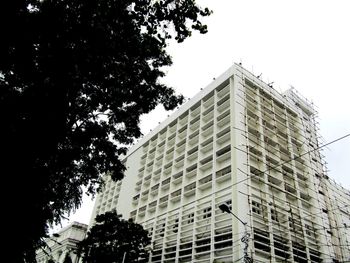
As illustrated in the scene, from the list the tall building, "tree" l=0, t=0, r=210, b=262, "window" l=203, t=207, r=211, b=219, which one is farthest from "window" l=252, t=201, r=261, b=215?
"tree" l=0, t=0, r=210, b=262

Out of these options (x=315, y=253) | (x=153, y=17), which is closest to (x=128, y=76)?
(x=153, y=17)

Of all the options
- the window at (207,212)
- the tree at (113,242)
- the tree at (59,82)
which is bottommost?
the tree at (59,82)

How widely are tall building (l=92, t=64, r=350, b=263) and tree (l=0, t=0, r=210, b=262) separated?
1797 cm

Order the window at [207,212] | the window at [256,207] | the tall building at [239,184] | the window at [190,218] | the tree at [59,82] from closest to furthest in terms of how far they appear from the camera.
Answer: the tree at [59,82] < the tall building at [239,184] < the window at [256,207] < the window at [207,212] < the window at [190,218]

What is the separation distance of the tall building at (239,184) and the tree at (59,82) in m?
18.0

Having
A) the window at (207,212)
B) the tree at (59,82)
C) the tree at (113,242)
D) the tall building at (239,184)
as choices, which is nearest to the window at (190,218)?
the tall building at (239,184)

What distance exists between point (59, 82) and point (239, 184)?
24.8m

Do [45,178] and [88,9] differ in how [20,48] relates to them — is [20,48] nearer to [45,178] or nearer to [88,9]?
[88,9]

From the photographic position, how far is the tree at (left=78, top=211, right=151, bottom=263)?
94.2ft

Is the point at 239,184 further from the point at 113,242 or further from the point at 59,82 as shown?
the point at 59,82

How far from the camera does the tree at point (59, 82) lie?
17.5 ft

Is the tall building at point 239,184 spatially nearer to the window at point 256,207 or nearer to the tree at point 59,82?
the window at point 256,207

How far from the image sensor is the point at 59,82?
684cm

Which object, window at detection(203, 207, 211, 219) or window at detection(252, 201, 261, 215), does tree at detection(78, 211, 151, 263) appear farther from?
window at detection(252, 201, 261, 215)
